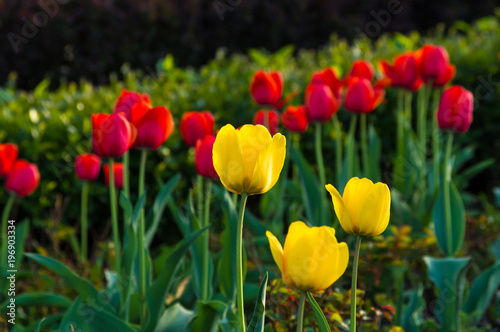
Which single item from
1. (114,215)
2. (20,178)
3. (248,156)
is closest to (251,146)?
(248,156)

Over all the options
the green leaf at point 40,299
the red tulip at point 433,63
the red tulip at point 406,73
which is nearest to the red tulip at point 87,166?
the green leaf at point 40,299

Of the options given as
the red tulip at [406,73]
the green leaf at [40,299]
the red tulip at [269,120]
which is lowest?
the green leaf at [40,299]

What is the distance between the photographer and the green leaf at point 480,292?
2.50 meters

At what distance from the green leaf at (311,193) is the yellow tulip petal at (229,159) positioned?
5.05 ft

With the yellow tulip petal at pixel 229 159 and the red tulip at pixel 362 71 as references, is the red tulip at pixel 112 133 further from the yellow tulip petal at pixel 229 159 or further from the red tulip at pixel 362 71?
the red tulip at pixel 362 71

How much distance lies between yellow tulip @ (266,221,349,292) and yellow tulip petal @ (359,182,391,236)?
0.35ft

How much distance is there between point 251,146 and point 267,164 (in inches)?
1.7

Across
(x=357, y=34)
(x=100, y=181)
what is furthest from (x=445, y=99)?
(x=357, y=34)

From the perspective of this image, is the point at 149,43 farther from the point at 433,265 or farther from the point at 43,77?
the point at 433,265

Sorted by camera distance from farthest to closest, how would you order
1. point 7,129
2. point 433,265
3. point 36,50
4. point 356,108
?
point 36,50
point 7,129
point 356,108
point 433,265

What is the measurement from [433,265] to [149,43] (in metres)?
5.21

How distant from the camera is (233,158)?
1.23m

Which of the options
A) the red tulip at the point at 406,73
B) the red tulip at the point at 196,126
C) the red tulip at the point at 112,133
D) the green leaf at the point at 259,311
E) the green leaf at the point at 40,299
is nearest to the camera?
the green leaf at the point at 259,311

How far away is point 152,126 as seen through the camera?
192 cm
